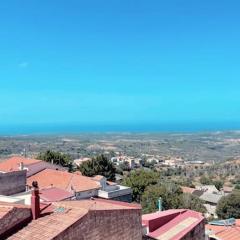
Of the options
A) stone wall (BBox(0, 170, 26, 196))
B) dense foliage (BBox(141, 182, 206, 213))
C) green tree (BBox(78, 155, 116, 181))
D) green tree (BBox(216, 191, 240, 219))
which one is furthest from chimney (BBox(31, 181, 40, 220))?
green tree (BBox(78, 155, 116, 181))

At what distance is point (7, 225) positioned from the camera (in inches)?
492

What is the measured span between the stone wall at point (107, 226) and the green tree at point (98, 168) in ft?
113

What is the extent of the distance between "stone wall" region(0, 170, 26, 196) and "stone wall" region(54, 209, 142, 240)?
468 inches

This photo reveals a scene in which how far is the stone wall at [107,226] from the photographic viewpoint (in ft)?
43.2

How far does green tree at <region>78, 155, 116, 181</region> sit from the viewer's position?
166ft

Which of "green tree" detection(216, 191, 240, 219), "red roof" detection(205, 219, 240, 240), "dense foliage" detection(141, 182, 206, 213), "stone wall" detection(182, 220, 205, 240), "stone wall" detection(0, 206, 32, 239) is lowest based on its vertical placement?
"green tree" detection(216, 191, 240, 219)

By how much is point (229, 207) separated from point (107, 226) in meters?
31.8

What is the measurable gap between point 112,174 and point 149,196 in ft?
41.5

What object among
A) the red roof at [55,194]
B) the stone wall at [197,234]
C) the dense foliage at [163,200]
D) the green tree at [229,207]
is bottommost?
the green tree at [229,207]

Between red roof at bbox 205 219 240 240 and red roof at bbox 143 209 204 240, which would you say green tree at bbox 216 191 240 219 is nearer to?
red roof at bbox 205 219 240 240

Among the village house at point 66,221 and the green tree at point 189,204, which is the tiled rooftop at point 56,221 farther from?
the green tree at point 189,204

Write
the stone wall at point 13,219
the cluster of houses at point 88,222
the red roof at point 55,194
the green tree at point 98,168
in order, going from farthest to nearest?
the green tree at point 98,168 < the red roof at point 55,194 < the cluster of houses at point 88,222 < the stone wall at point 13,219

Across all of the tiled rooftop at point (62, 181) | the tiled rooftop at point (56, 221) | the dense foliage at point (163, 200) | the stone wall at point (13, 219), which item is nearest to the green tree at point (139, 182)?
the dense foliage at point (163, 200)

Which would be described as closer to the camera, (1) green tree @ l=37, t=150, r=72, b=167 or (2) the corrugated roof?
(2) the corrugated roof
